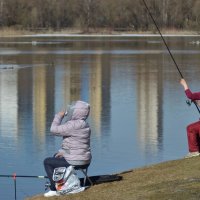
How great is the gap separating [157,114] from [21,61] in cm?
1722

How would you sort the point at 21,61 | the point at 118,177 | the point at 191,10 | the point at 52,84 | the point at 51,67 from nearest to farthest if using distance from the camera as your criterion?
the point at 118,177, the point at 52,84, the point at 51,67, the point at 21,61, the point at 191,10

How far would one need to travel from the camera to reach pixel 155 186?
678 cm

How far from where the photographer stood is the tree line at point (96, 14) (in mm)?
73062

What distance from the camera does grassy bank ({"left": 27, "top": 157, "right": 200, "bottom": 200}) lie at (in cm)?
622

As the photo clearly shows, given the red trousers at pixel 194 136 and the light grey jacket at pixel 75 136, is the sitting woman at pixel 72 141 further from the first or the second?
the red trousers at pixel 194 136

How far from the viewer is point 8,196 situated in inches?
329

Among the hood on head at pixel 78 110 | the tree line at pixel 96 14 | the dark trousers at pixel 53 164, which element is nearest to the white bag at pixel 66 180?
the dark trousers at pixel 53 164

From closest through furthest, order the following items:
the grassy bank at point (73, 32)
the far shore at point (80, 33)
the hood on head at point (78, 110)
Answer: the hood on head at point (78, 110)
the far shore at point (80, 33)
the grassy bank at point (73, 32)

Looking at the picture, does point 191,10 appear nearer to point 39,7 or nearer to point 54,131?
point 39,7

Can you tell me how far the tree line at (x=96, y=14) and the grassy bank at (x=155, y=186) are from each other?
65.2 m

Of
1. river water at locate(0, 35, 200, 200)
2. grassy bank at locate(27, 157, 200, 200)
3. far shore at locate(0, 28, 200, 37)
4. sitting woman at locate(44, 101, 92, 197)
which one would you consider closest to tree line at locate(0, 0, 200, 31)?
far shore at locate(0, 28, 200, 37)

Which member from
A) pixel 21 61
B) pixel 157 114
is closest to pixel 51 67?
pixel 21 61

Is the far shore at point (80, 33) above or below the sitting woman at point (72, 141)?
below

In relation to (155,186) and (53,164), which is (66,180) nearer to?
(53,164)
